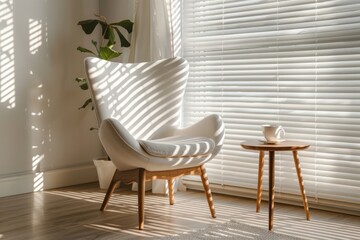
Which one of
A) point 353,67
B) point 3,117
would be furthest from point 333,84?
point 3,117

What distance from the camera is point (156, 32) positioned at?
377cm

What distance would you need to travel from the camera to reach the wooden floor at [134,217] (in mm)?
2684

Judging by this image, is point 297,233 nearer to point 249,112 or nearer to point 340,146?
point 340,146

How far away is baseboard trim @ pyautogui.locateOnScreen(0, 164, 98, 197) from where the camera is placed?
3.73 meters

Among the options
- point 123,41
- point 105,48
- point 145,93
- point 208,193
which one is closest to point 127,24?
point 123,41

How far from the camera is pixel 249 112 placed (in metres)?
3.49

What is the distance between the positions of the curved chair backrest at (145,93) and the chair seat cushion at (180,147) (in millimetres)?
396

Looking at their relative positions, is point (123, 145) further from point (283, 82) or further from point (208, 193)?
point (283, 82)

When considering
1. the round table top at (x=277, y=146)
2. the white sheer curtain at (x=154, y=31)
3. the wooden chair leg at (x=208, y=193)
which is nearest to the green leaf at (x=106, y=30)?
the white sheer curtain at (x=154, y=31)

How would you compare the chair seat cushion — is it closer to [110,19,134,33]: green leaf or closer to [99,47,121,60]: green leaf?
[99,47,121,60]: green leaf

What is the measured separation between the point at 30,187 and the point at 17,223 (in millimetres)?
975

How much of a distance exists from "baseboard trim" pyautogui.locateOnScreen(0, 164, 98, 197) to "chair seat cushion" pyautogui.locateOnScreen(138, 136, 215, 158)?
142 centimetres

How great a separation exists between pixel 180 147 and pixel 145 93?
2.33 ft

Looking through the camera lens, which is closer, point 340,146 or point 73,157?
point 340,146
